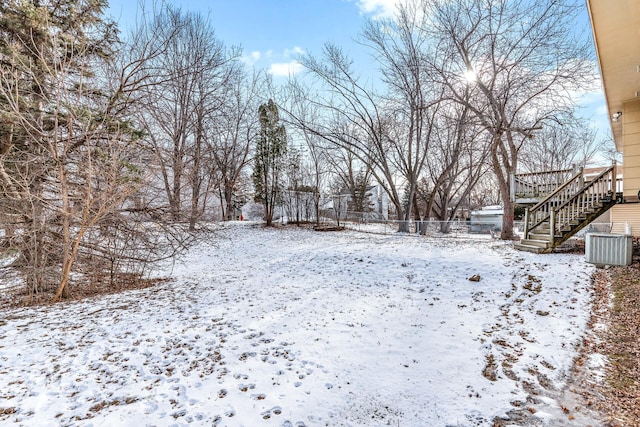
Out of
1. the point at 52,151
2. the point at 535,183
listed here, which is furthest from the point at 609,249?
the point at 52,151

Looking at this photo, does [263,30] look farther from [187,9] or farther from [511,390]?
[511,390]

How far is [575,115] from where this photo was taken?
442 inches

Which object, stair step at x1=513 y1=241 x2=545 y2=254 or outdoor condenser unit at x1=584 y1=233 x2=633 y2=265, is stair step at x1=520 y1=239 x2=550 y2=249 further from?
outdoor condenser unit at x1=584 y1=233 x2=633 y2=265

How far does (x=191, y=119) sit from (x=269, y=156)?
4614 millimetres

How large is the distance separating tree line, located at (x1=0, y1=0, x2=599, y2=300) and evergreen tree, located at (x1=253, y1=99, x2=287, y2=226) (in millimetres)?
81

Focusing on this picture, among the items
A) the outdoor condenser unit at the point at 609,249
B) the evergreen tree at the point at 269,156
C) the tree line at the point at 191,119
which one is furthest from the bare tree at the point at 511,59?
the evergreen tree at the point at 269,156

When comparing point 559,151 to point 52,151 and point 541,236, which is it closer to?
point 541,236

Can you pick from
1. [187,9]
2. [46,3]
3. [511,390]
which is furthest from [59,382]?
[187,9]

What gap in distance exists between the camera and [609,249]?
6.39 m

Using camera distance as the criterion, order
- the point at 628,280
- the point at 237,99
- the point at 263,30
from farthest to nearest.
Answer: the point at 237,99 → the point at 263,30 → the point at 628,280

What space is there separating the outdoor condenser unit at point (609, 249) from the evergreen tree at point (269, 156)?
1415cm

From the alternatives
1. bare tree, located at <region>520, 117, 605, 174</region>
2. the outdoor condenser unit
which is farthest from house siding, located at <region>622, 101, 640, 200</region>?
bare tree, located at <region>520, 117, 605, 174</region>

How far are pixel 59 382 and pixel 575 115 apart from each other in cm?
1540

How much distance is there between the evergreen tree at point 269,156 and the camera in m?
17.8
